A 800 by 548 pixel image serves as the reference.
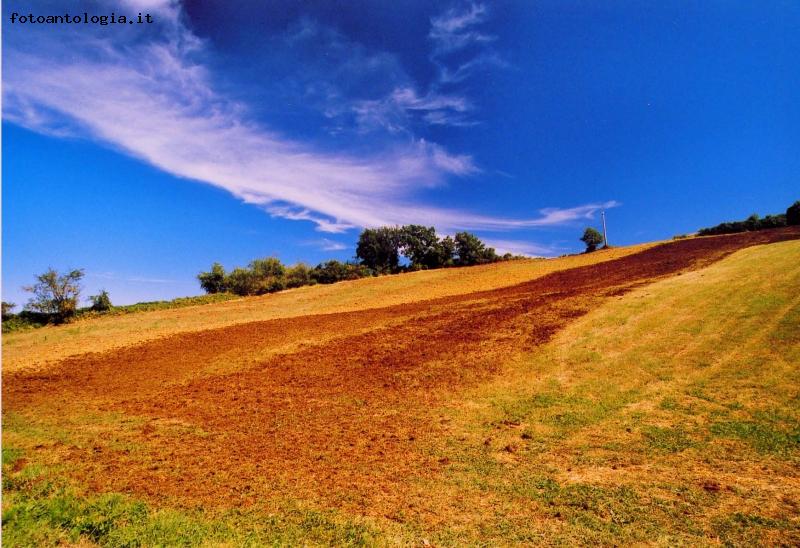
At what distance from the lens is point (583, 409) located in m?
10.8

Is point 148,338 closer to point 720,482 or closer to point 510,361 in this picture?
point 510,361

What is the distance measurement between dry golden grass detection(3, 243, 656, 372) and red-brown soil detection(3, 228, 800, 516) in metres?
4.16

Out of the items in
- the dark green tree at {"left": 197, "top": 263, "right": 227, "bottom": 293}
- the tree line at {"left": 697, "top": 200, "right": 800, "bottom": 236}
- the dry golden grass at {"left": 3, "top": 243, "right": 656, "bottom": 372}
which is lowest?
the dry golden grass at {"left": 3, "top": 243, "right": 656, "bottom": 372}

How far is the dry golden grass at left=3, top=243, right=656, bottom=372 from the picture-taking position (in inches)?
1032

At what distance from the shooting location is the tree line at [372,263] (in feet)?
203

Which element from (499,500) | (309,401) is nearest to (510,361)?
(309,401)

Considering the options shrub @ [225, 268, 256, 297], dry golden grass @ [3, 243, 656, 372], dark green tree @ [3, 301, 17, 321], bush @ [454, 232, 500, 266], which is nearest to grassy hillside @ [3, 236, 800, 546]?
dry golden grass @ [3, 243, 656, 372]

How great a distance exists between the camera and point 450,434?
9.91 m

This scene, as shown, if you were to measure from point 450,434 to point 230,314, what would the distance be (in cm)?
3013

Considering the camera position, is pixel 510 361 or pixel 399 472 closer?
pixel 399 472

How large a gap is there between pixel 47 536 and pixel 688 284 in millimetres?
26598

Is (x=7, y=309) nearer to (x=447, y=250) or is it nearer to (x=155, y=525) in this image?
(x=155, y=525)

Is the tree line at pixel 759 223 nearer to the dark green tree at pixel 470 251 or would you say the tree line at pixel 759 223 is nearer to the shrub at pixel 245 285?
the dark green tree at pixel 470 251

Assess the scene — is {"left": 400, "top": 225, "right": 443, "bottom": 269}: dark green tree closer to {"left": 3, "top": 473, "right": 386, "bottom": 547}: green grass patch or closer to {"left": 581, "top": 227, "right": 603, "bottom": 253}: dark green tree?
{"left": 581, "top": 227, "right": 603, "bottom": 253}: dark green tree
